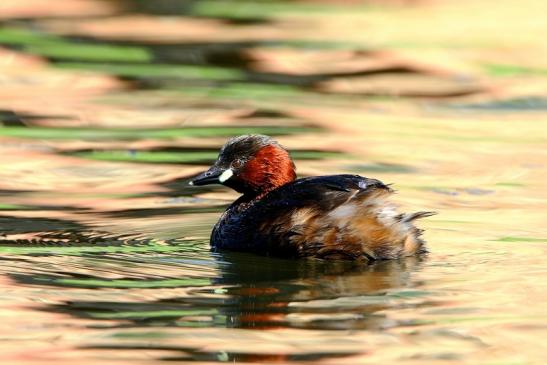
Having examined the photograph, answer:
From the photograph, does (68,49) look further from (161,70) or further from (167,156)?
(167,156)

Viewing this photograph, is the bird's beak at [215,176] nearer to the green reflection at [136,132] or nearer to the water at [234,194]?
the water at [234,194]

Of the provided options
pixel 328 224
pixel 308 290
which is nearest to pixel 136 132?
pixel 328 224

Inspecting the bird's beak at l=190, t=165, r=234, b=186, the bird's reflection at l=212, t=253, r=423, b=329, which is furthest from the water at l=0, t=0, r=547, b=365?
the bird's beak at l=190, t=165, r=234, b=186

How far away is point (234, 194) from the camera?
9516 mm

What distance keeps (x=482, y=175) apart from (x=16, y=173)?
125 inches

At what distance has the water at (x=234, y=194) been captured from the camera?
604 centimetres

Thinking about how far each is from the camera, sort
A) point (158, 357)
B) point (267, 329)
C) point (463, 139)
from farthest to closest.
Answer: point (463, 139) → point (267, 329) → point (158, 357)

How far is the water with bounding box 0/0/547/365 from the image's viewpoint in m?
6.04

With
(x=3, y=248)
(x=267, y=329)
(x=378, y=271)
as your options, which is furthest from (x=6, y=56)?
(x=267, y=329)

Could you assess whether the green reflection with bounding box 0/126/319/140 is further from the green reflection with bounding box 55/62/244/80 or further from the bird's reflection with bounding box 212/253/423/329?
the bird's reflection with bounding box 212/253/423/329

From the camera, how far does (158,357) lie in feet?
18.5

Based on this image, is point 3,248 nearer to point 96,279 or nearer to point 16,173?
point 96,279

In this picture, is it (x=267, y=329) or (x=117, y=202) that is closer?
(x=267, y=329)

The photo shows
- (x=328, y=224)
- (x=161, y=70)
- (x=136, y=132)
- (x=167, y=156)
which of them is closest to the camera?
(x=328, y=224)
